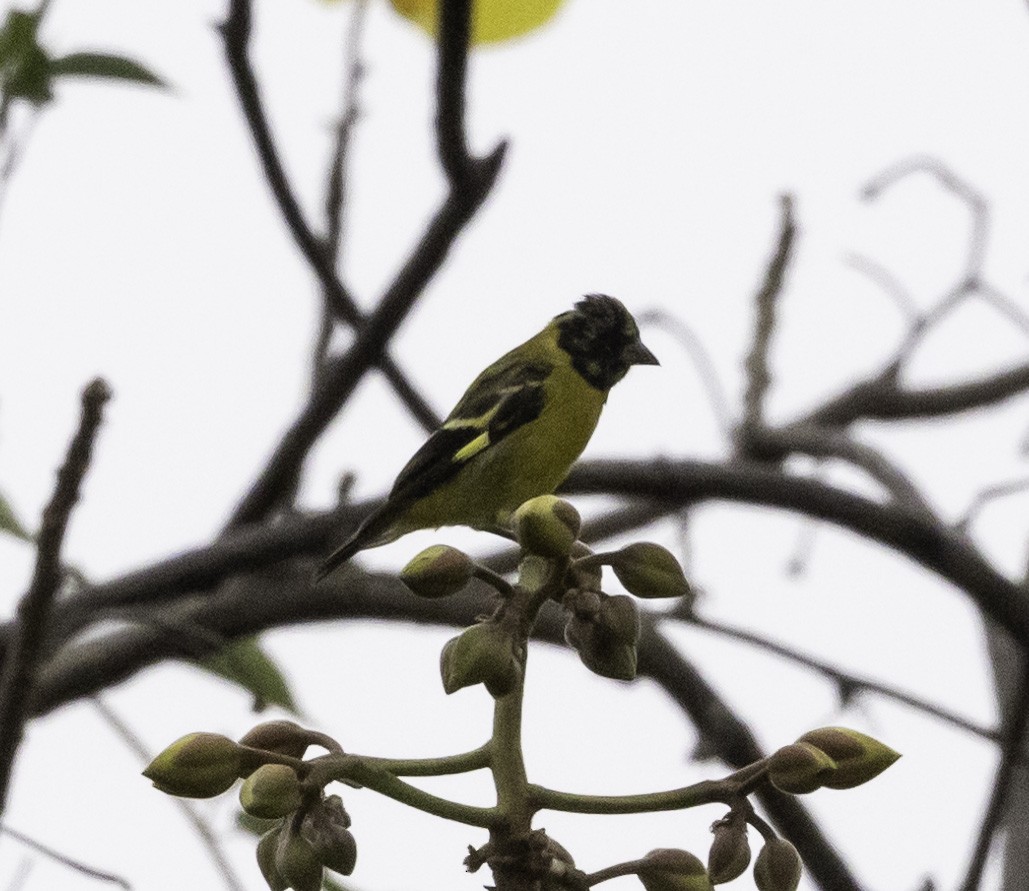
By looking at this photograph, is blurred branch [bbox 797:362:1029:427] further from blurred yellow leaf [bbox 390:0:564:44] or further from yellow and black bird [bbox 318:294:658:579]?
blurred yellow leaf [bbox 390:0:564:44]

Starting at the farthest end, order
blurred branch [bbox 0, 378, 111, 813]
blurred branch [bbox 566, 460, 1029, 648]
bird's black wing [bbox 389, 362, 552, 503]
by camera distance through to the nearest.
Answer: blurred branch [bbox 566, 460, 1029, 648] < bird's black wing [bbox 389, 362, 552, 503] < blurred branch [bbox 0, 378, 111, 813]

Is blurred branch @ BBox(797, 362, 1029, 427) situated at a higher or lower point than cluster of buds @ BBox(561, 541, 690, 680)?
higher

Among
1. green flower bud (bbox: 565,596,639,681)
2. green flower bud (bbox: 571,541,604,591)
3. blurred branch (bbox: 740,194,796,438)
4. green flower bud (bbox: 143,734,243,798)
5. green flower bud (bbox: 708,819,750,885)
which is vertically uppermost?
blurred branch (bbox: 740,194,796,438)

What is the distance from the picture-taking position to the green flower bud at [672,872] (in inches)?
42.3

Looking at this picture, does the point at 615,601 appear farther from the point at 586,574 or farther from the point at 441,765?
the point at 441,765

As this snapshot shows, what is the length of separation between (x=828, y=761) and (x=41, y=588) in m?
0.83

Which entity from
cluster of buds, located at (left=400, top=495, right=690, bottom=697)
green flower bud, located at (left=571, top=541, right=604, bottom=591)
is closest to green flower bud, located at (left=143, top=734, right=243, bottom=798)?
cluster of buds, located at (left=400, top=495, right=690, bottom=697)

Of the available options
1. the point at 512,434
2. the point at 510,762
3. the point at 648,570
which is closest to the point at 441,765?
the point at 510,762

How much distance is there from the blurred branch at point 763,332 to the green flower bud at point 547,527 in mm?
2264

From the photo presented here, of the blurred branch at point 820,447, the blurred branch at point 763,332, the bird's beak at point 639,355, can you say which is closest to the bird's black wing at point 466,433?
the bird's beak at point 639,355

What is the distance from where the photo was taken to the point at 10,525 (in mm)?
2475

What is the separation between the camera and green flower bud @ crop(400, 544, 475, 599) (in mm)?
1177

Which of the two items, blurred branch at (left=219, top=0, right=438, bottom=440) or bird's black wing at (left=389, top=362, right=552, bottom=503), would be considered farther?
bird's black wing at (left=389, top=362, right=552, bottom=503)

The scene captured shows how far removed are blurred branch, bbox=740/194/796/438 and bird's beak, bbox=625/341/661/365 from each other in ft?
1.86
